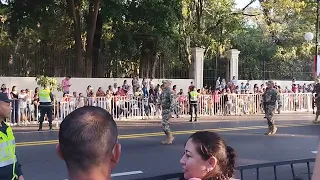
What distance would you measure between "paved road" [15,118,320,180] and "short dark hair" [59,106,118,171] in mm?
6260

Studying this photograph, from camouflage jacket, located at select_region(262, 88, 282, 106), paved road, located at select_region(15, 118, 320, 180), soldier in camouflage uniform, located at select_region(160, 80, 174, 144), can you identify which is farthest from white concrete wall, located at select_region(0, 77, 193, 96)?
camouflage jacket, located at select_region(262, 88, 282, 106)

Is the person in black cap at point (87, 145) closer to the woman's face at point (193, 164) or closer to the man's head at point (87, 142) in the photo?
the man's head at point (87, 142)

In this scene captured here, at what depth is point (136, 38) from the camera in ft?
87.1

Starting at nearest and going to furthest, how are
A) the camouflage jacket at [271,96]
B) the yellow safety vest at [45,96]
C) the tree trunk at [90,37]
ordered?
the camouflage jacket at [271,96] < the yellow safety vest at [45,96] < the tree trunk at [90,37]

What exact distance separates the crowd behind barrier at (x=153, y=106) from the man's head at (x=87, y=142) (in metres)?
15.9

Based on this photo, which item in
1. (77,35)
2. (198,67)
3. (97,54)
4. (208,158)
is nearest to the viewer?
(208,158)

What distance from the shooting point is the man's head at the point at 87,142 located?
1957 mm

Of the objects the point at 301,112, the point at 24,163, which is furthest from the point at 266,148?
the point at 301,112

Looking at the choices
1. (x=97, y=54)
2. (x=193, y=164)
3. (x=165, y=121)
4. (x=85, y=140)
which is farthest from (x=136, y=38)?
(x=85, y=140)

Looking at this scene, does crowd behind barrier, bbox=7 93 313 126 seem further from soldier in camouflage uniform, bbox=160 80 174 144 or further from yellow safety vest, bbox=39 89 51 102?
soldier in camouflage uniform, bbox=160 80 174 144

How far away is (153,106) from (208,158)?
18265 mm

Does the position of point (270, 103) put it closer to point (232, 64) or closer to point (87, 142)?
point (87, 142)

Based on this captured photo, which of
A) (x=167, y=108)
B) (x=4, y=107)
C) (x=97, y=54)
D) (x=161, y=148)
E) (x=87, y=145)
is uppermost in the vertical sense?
(x=97, y=54)

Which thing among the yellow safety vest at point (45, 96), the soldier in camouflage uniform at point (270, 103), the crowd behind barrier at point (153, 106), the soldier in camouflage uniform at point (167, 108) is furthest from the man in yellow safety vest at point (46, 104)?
the soldier in camouflage uniform at point (270, 103)
